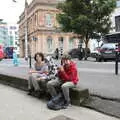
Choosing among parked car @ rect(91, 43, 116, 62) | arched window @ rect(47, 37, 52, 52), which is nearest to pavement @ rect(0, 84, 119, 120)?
parked car @ rect(91, 43, 116, 62)

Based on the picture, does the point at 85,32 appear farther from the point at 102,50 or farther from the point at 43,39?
the point at 43,39

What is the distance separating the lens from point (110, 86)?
38.1 ft

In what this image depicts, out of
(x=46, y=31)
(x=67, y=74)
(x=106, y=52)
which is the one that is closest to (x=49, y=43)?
(x=46, y=31)

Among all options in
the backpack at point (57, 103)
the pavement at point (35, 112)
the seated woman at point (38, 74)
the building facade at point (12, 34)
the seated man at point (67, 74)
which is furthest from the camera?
the building facade at point (12, 34)

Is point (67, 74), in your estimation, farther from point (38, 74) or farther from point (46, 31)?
point (46, 31)

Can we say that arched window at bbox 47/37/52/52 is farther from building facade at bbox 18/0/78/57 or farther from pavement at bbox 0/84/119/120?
pavement at bbox 0/84/119/120

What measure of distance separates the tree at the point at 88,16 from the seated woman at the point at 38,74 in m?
28.7

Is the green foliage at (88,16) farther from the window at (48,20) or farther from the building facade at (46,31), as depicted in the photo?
the window at (48,20)

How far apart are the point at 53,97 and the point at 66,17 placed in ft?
106

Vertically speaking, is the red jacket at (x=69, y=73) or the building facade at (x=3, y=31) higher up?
the building facade at (x=3, y=31)

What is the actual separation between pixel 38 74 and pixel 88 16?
30078 millimetres

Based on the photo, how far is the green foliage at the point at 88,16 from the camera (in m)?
40.1

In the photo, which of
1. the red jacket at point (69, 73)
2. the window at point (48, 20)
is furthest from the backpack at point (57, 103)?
the window at point (48, 20)

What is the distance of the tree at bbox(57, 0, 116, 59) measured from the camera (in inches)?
1578
